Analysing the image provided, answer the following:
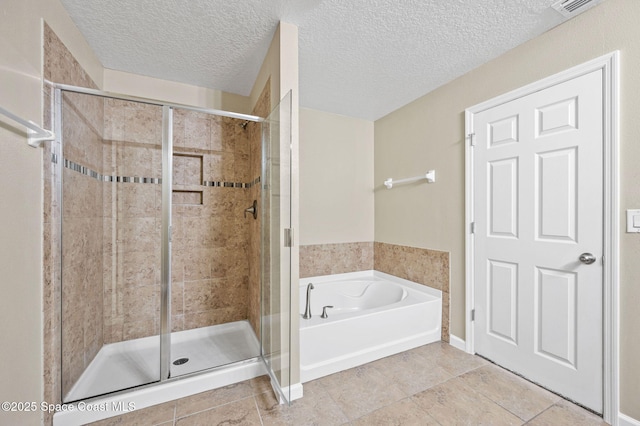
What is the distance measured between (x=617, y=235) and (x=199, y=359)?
110 inches

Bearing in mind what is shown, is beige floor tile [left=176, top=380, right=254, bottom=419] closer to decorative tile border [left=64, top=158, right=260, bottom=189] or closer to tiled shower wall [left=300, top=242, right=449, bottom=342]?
tiled shower wall [left=300, top=242, right=449, bottom=342]

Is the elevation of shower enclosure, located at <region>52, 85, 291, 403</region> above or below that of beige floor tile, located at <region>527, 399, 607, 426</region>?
above

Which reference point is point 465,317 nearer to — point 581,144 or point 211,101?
point 581,144

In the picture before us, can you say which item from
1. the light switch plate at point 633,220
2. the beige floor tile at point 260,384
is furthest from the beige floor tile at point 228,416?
the light switch plate at point 633,220

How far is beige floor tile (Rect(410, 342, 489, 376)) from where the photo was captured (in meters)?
1.92

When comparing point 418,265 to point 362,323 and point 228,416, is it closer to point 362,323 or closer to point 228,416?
point 362,323

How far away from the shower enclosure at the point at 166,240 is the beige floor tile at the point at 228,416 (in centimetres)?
21

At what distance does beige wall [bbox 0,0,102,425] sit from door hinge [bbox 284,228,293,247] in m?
1.20

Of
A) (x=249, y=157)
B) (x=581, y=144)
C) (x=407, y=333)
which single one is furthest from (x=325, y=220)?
(x=581, y=144)

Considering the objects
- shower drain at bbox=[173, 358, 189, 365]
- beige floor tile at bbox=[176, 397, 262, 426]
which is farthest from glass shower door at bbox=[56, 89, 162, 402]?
beige floor tile at bbox=[176, 397, 262, 426]

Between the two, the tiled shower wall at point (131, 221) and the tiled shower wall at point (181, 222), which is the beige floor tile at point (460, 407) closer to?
the tiled shower wall at point (181, 222)

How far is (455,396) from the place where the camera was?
64.0 inches

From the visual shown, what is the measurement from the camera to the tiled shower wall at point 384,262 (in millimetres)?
2338

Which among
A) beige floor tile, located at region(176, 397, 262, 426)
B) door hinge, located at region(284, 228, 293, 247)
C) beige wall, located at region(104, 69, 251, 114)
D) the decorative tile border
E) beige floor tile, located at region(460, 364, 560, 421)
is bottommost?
beige floor tile, located at region(176, 397, 262, 426)
